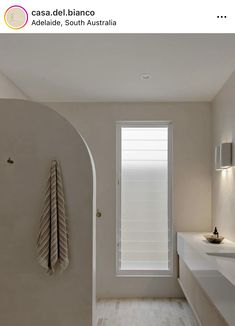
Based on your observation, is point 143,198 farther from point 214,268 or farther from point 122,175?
point 214,268

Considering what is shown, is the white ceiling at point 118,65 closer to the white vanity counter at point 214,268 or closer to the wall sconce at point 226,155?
the wall sconce at point 226,155

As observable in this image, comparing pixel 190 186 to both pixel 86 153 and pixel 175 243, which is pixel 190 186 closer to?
pixel 175 243

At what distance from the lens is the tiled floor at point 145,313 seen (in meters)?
4.05

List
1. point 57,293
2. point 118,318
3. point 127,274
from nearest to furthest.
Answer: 1. point 57,293
2. point 118,318
3. point 127,274

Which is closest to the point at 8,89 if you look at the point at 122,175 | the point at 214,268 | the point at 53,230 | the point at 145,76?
the point at 145,76

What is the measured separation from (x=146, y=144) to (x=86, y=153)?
8.74 ft

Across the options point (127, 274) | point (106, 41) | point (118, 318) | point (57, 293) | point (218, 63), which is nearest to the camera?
point (57, 293)

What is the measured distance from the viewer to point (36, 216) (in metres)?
2.48

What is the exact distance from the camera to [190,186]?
16.5 ft
